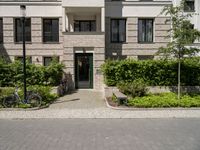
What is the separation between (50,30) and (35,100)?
9.97 m

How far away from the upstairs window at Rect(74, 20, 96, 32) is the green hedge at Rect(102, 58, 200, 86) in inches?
267

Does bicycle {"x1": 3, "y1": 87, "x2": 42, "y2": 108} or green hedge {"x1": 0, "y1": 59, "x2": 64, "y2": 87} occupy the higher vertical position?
green hedge {"x1": 0, "y1": 59, "x2": 64, "y2": 87}

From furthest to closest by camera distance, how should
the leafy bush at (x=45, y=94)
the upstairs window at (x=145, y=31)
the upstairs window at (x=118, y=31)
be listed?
1. the upstairs window at (x=145, y=31)
2. the upstairs window at (x=118, y=31)
3. the leafy bush at (x=45, y=94)

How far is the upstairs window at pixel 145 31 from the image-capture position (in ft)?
73.9

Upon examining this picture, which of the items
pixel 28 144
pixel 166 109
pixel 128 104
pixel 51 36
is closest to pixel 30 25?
pixel 51 36

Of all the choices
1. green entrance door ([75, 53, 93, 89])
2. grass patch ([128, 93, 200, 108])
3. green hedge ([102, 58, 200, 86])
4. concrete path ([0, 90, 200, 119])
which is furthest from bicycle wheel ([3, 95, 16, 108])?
green entrance door ([75, 53, 93, 89])

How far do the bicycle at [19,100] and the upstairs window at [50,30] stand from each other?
9.32 m

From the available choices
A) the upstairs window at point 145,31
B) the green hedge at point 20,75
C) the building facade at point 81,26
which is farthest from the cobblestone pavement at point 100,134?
the upstairs window at point 145,31

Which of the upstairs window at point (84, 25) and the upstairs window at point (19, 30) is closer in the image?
the upstairs window at point (19, 30)

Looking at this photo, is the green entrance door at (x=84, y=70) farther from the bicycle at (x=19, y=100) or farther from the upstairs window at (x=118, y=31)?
the bicycle at (x=19, y=100)

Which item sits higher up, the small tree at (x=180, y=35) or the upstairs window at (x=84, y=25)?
the upstairs window at (x=84, y=25)

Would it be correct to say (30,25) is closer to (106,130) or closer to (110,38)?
(110,38)

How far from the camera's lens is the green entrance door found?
1998 cm

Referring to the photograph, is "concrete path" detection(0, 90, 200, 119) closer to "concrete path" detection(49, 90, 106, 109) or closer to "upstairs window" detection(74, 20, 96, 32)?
"concrete path" detection(49, 90, 106, 109)
